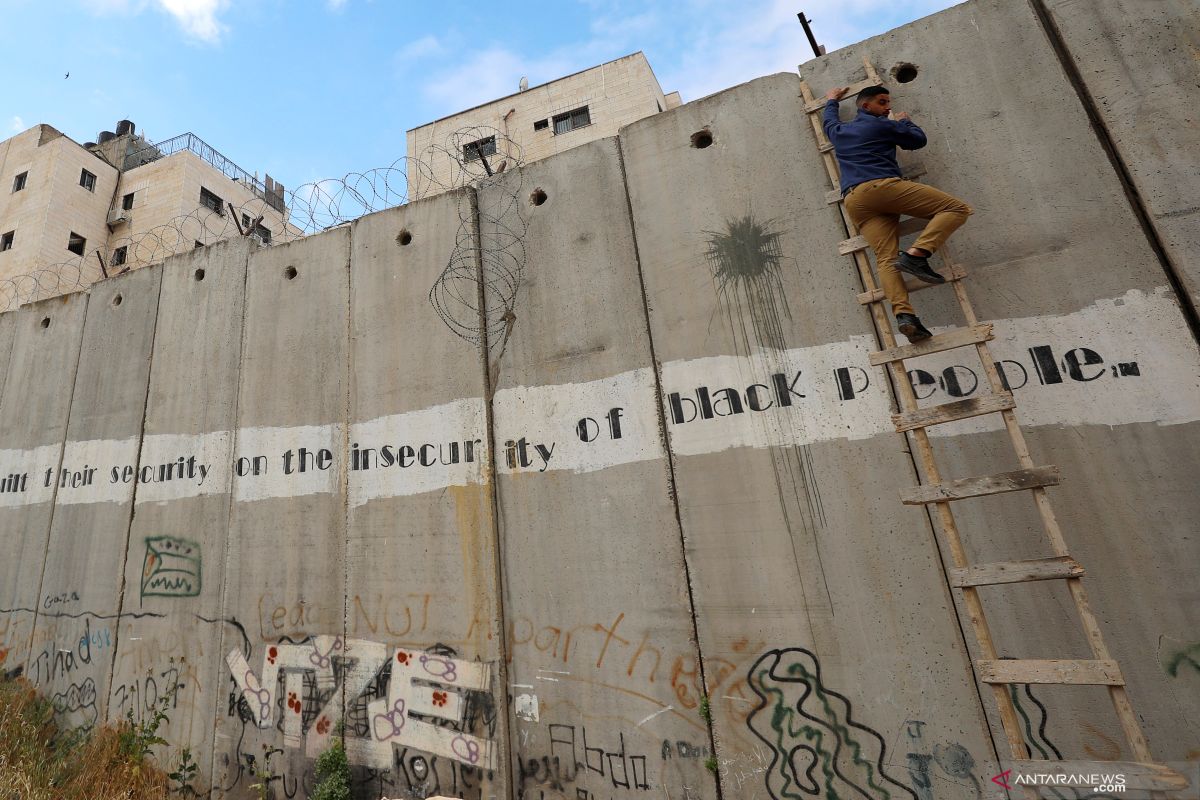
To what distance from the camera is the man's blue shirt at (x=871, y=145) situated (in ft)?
10.8

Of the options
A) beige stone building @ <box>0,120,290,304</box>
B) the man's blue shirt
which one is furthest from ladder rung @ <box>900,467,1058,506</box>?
beige stone building @ <box>0,120,290,304</box>

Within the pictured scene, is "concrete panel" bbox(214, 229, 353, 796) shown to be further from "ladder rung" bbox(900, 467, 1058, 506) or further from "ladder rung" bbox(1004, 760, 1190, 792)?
"ladder rung" bbox(1004, 760, 1190, 792)

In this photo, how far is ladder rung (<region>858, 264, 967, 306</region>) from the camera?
3.08 m

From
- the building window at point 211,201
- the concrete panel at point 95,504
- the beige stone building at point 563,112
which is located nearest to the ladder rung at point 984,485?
the concrete panel at point 95,504

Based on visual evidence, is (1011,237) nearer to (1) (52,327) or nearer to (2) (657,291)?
(2) (657,291)

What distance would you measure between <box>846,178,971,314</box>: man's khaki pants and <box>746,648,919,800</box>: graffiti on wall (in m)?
2.19

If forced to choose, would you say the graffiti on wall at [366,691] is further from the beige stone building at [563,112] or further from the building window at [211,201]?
the building window at [211,201]

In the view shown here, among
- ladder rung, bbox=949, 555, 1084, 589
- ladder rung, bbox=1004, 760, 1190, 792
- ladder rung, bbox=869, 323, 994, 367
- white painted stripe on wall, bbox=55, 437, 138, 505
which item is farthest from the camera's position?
white painted stripe on wall, bbox=55, 437, 138, 505

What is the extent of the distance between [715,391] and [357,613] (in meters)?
3.27

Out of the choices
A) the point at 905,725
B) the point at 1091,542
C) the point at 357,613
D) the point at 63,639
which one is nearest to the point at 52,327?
the point at 63,639

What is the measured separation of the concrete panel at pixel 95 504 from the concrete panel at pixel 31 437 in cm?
21

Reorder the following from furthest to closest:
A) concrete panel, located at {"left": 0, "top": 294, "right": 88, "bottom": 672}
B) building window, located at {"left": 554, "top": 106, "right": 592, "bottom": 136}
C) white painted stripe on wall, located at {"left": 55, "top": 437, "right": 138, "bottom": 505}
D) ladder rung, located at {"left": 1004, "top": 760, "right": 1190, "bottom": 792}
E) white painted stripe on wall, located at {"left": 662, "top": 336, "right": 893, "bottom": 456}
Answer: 1. building window, located at {"left": 554, "top": 106, "right": 592, "bottom": 136}
2. concrete panel, located at {"left": 0, "top": 294, "right": 88, "bottom": 672}
3. white painted stripe on wall, located at {"left": 55, "top": 437, "right": 138, "bottom": 505}
4. white painted stripe on wall, located at {"left": 662, "top": 336, "right": 893, "bottom": 456}
5. ladder rung, located at {"left": 1004, "top": 760, "right": 1190, "bottom": 792}

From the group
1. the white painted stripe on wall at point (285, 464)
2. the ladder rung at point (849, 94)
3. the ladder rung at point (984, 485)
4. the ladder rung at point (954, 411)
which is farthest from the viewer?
the white painted stripe on wall at point (285, 464)

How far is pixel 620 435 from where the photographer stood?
3.91 m
